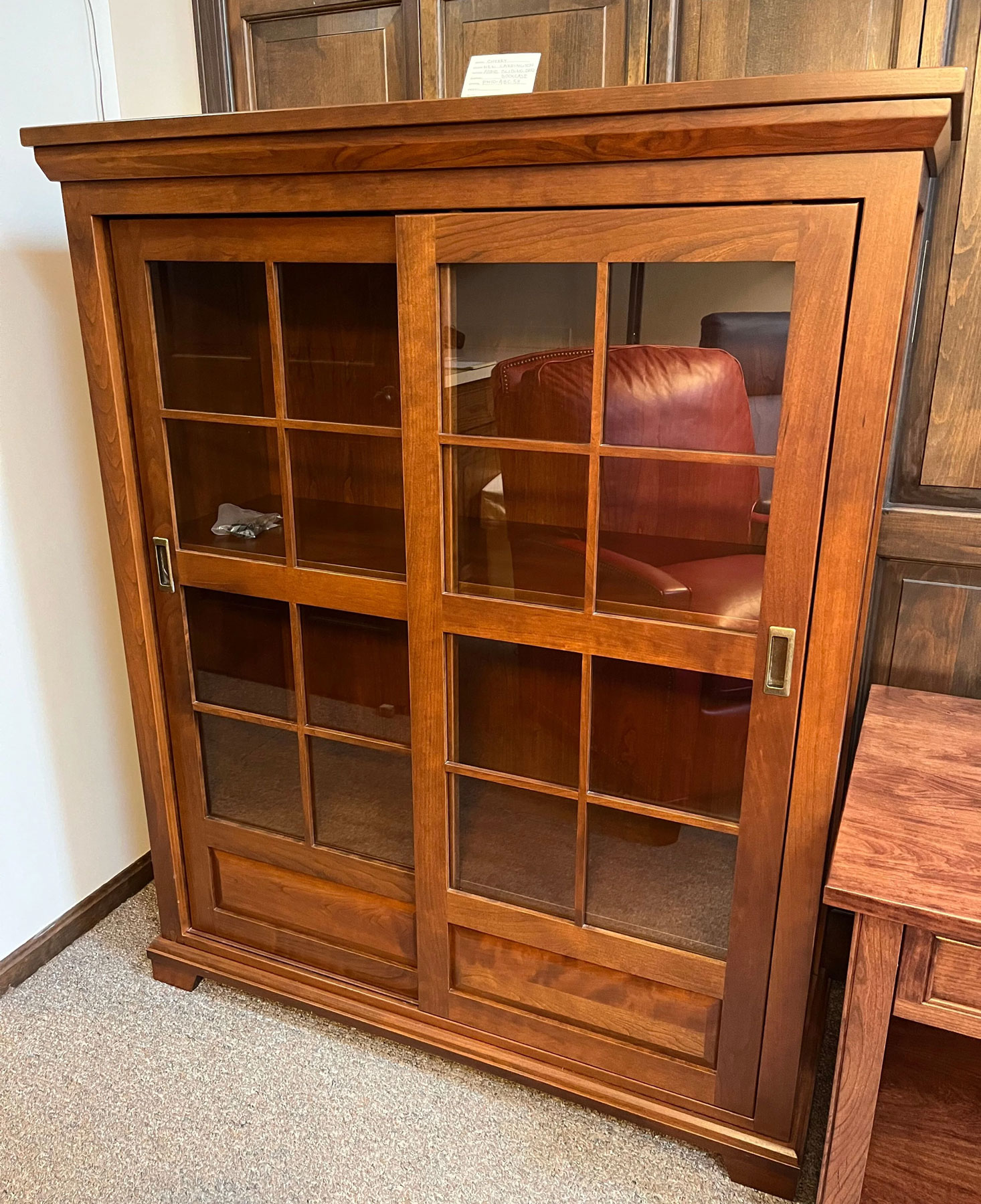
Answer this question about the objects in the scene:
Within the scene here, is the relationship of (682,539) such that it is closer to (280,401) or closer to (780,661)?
(780,661)

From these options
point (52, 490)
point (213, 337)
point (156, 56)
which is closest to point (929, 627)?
point (213, 337)

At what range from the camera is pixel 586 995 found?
4.87 ft

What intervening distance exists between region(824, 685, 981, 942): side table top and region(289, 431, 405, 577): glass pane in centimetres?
77

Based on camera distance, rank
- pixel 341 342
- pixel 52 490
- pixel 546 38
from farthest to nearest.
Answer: pixel 52 490 < pixel 546 38 < pixel 341 342

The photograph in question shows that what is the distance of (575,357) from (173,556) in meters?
0.82

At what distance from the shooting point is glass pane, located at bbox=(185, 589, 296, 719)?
1.57m

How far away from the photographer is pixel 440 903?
1.54 m

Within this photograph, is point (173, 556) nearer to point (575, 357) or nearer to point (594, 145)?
point (575, 357)

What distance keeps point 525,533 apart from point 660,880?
593mm

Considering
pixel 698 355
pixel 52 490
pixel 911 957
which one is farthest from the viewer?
pixel 52 490

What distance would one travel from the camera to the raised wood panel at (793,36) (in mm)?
1293

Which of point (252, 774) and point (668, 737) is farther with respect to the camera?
point (252, 774)

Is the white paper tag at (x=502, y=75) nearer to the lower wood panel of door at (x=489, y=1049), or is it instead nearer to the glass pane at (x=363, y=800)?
the glass pane at (x=363, y=800)

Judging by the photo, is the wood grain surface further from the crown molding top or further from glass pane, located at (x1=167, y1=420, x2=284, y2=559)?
glass pane, located at (x1=167, y1=420, x2=284, y2=559)
